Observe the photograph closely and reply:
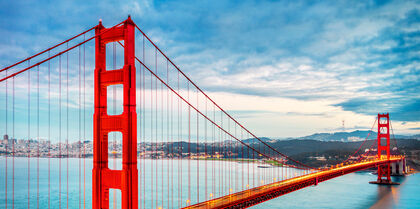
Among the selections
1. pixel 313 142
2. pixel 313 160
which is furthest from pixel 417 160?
pixel 313 142

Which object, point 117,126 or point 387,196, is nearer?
point 117,126

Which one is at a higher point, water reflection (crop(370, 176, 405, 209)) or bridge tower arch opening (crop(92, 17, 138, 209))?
bridge tower arch opening (crop(92, 17, 138, 209))

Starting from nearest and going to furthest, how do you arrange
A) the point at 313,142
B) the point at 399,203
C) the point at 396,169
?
1. the point at 399,203
2. the point at 396,169
3. the point at 313,142

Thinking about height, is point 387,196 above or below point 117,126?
below

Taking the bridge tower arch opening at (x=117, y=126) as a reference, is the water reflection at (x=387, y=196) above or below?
below

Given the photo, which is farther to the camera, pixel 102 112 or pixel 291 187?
pixel 291 187

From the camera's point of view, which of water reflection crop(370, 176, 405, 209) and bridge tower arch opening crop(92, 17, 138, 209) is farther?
water reflection crop(370, 176, 405, 209)

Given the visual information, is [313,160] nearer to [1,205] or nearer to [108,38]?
[1,205]

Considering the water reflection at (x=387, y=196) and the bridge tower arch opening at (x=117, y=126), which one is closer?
the bridge tower arch opening at (x=117, y=126)
